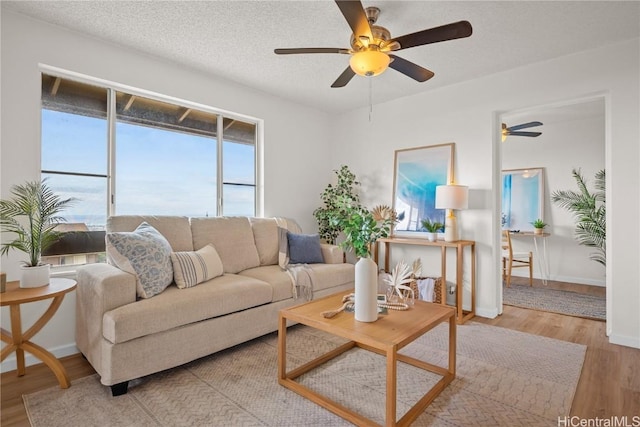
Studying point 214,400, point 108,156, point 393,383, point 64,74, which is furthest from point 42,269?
point 393,383

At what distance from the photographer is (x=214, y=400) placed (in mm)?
1952

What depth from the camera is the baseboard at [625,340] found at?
2.72 meters

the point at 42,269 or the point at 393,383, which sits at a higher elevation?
the point at 42,269

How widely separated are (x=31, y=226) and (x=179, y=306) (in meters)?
1.09

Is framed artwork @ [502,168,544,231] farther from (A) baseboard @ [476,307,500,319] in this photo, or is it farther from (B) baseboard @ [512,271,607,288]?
(A) baseboard @ [476,307,500,319]

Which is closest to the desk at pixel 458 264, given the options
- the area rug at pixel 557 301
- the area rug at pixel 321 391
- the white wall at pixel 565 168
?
the area rug at pixel 321 391

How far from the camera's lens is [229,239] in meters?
3.35

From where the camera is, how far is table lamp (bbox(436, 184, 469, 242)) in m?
3.45

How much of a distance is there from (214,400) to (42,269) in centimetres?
144

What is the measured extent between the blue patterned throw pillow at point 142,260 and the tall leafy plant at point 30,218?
0.39 metres

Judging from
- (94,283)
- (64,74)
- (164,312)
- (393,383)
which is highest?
(64,74)

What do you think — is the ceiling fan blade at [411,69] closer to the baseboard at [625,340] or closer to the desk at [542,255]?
the baseboard at [625,340]

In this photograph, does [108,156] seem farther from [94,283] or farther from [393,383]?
[393,383]

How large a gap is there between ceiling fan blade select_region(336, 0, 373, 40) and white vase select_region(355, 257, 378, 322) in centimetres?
142
